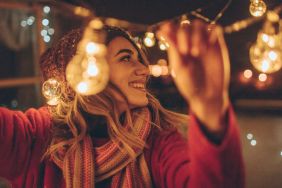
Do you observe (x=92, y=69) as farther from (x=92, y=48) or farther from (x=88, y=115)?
(x=88, y=115)

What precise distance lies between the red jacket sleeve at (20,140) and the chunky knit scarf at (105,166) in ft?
0.24

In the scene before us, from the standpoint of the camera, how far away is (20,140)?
1.33 meters

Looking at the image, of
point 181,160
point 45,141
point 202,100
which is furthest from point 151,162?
point 202,100

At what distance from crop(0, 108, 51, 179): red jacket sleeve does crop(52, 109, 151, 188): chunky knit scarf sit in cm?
7

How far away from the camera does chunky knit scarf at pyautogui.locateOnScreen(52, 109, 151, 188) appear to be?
1.28m

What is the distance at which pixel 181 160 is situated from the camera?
48.1 inches

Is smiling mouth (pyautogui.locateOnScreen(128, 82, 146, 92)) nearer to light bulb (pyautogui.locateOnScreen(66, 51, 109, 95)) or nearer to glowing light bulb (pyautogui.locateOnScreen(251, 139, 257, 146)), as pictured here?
light bulb (pyautogui.locateOnScreen(66, 51, 109, 95))

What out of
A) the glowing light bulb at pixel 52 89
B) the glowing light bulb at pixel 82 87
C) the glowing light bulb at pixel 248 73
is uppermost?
the glowing light bulb at pixel 248 73

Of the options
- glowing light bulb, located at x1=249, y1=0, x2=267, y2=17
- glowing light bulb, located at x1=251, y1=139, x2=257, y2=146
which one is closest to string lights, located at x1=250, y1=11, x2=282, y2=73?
glowing light bulb, located at x1=249, y1=0, x2=267, y2=17

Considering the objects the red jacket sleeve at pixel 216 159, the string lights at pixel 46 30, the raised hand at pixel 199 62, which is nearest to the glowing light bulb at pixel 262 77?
the string lights at pixel 46 30

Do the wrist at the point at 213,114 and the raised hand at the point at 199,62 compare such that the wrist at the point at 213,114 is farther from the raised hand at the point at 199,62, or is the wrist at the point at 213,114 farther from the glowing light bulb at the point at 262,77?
the glowing light bulb at the point at 262,77

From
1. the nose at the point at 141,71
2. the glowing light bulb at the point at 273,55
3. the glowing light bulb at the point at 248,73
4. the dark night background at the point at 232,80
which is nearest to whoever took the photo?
the glowing light bulb at the point at 273,55

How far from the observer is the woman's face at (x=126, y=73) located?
1.32m

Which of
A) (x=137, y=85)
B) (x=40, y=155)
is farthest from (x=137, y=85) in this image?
(x=40, y=155)
